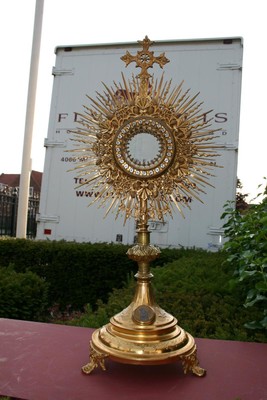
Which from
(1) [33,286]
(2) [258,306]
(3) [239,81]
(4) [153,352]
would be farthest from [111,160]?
(3) [239,81]

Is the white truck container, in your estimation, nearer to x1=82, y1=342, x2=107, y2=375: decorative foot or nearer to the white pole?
the white pole

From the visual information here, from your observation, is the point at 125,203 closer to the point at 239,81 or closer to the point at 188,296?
the point at 188,296

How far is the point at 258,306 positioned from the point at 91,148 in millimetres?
1784

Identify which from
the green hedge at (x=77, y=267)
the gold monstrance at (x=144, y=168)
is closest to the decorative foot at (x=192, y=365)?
the gold monstrance at (x=144, y=168)

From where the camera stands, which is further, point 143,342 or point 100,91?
point 100,91

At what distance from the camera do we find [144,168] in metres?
1.79

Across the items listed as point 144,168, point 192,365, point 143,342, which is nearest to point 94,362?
point 143,342

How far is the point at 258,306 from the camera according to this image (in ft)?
9.00

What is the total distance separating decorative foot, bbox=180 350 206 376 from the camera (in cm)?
169

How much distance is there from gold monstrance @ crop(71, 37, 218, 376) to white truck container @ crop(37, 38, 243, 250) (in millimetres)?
3880

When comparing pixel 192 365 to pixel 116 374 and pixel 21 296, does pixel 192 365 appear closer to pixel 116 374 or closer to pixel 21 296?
pixel 116 374

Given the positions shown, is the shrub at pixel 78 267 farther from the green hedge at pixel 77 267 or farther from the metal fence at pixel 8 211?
the metal fence at pixel 8 211

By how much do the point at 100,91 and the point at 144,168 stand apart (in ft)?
16.4

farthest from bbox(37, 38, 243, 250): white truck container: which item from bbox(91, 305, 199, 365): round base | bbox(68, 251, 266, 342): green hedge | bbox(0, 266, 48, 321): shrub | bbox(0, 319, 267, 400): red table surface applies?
bbox(91, 305, 199, 365): round base
